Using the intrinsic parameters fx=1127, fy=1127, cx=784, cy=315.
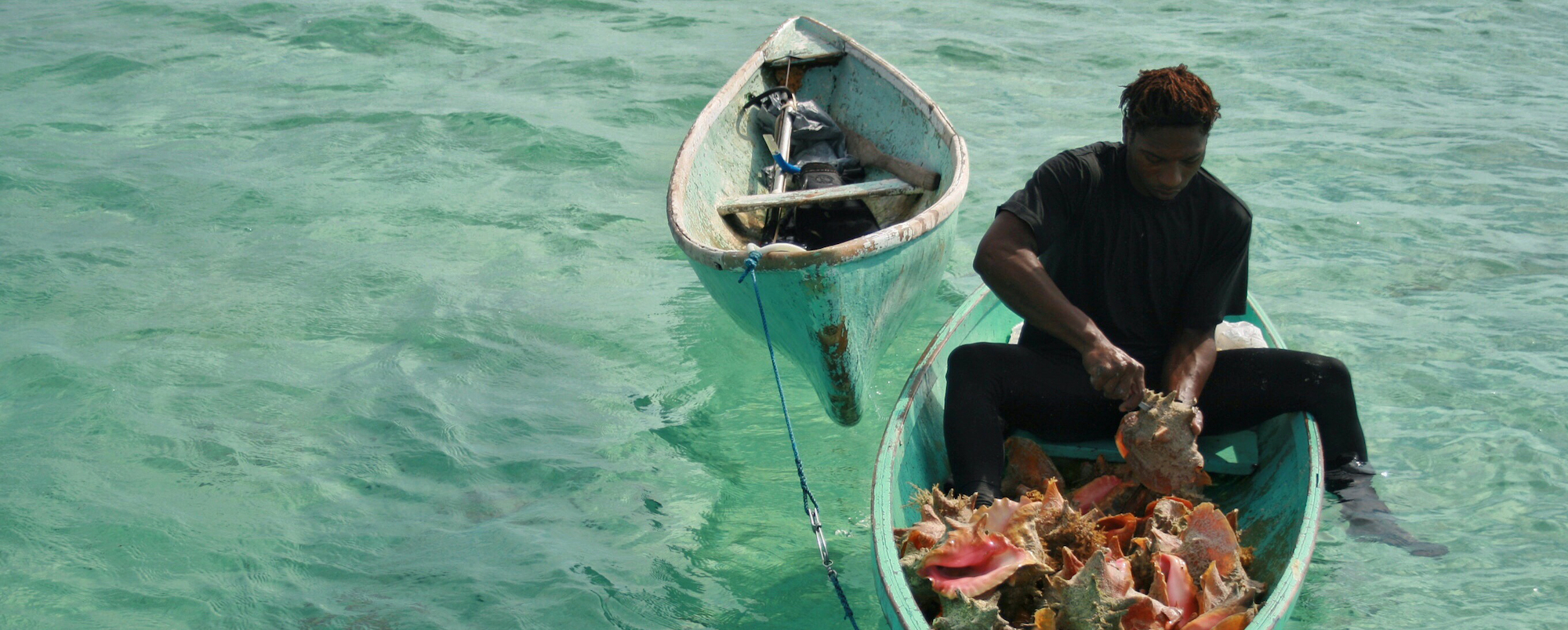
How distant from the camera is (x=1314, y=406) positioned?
142 inches

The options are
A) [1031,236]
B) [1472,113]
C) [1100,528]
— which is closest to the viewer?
[1100,528]

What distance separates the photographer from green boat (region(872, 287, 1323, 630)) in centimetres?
291

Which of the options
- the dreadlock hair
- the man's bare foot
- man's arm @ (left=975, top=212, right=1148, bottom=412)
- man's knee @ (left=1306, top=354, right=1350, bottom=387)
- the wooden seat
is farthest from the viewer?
the wooden seat

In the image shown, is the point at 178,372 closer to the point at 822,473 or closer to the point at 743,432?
the point at 743,432

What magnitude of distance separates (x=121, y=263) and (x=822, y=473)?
186 inches

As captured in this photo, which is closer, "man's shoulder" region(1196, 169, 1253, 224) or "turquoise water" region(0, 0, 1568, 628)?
"man's shoulder" region(1196, 169, 1253, 224)

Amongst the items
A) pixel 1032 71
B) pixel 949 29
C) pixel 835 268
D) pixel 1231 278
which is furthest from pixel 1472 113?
pixel 835 268

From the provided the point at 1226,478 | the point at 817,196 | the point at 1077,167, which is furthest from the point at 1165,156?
the point at 817,196

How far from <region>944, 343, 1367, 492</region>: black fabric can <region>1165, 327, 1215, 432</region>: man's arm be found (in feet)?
0.28

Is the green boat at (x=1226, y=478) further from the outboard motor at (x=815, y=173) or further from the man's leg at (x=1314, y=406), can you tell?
the outboard motor at (x=815, y=173)

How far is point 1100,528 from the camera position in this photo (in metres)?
3.25

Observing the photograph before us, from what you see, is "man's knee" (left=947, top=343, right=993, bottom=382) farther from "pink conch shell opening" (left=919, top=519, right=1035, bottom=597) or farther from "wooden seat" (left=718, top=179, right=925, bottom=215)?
"wooden seat" (left=718, top=179, right=925, bottom=215)

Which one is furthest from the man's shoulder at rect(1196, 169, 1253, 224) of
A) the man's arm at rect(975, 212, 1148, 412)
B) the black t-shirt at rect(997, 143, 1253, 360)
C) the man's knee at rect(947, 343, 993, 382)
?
the man's knee at rect(947, 343, 993, 382)

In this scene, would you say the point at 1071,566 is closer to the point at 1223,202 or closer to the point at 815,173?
the point at 1223,202
